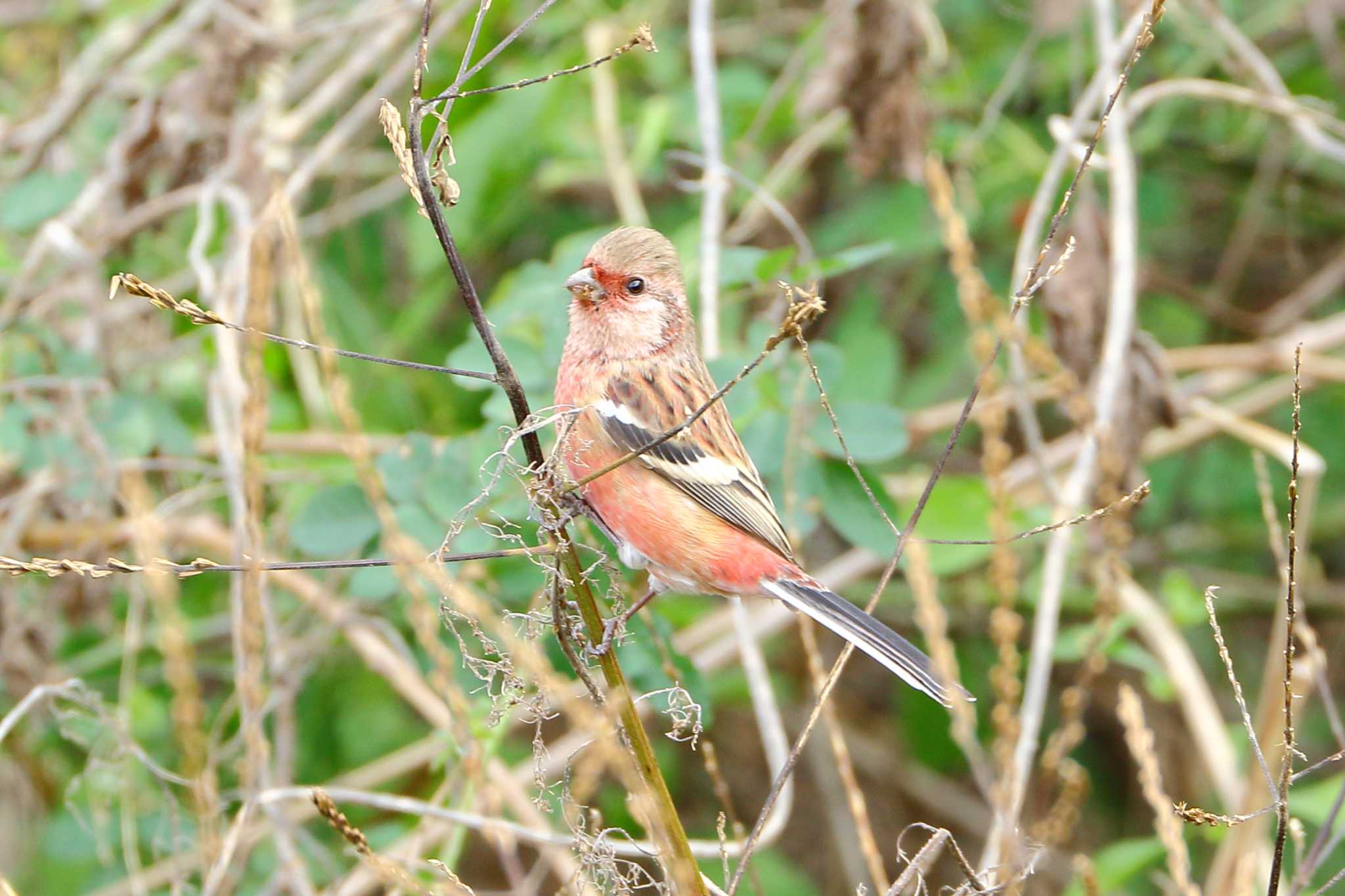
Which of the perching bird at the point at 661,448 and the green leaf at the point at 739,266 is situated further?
the green leaf at the point at 739,266

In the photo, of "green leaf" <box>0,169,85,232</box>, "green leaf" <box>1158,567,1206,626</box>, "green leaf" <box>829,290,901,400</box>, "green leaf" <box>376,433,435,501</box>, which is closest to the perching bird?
"green leaf" <box>376,433,435,501</box>

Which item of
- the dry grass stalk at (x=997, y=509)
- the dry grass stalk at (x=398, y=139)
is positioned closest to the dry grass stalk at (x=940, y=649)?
the dry grass stalk at (x=997, y=509)

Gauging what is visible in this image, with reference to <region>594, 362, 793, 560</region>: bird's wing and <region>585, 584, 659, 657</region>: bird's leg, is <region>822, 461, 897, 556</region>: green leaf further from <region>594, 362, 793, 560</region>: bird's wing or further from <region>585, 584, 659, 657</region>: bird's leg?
<region>585, 584, 659, 657</region>: bird's leg

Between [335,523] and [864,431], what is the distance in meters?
1.30

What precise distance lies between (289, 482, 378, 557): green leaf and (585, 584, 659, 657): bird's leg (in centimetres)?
74

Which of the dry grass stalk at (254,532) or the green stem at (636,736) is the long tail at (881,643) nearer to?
the green stem at (636,736)

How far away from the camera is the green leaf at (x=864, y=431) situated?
3.19 metres

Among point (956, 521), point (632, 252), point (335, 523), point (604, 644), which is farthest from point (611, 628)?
point (956, 521)

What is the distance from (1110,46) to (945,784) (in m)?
3.06

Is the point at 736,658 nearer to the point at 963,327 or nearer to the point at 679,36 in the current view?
the point at 963,327

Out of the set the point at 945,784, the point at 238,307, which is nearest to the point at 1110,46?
the point at 238,307

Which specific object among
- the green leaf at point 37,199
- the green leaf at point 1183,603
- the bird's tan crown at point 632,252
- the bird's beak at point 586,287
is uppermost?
the green leaf at point 37,199

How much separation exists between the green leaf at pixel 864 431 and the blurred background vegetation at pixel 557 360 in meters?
0.01

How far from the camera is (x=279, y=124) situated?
4430 millimetres
